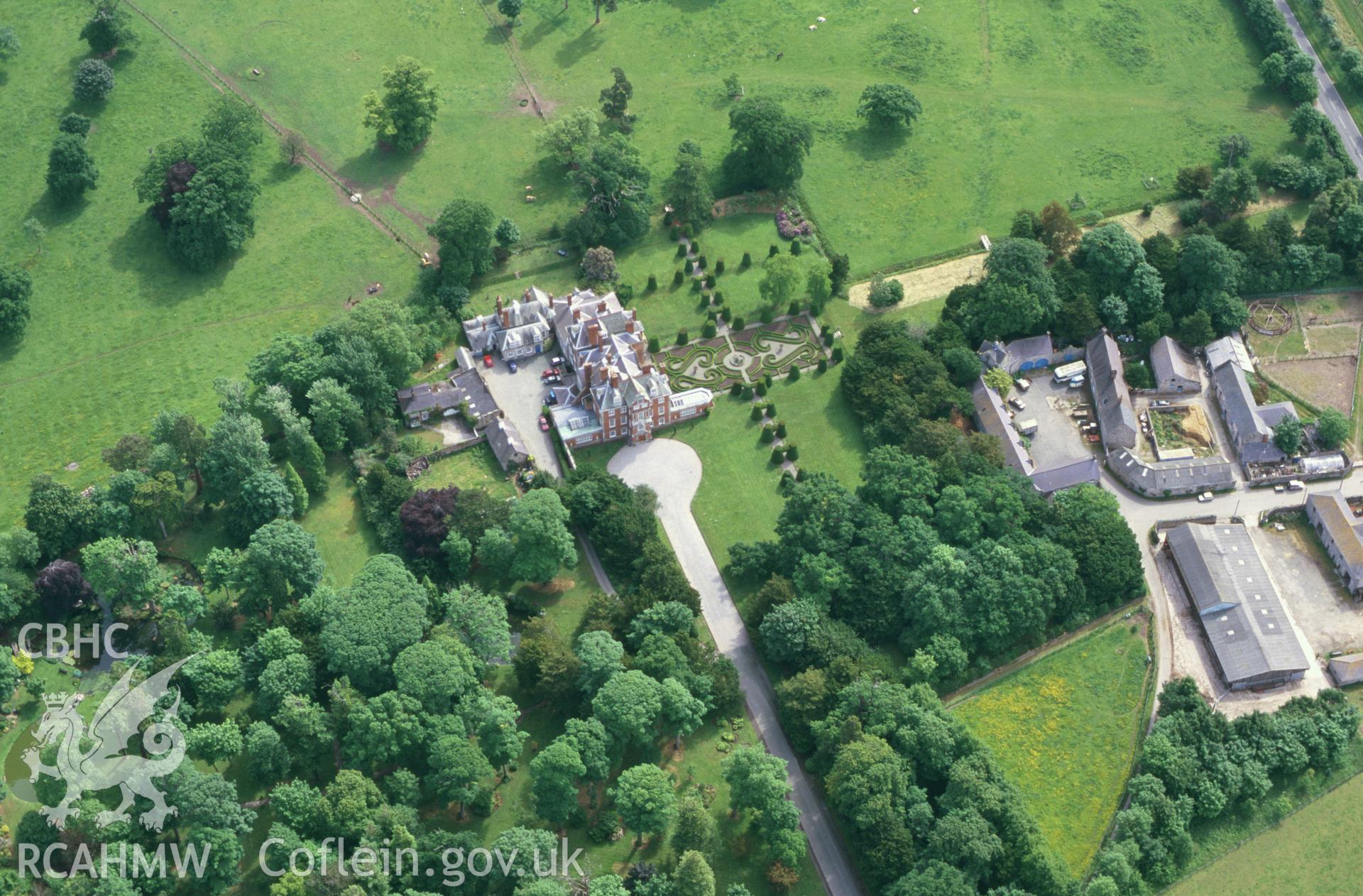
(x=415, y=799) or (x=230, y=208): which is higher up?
(x=230, y=208)

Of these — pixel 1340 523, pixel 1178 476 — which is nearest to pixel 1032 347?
pixel 1178 476

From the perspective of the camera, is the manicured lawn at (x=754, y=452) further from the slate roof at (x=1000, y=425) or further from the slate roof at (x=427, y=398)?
the slate roof at (x=427, y=398)

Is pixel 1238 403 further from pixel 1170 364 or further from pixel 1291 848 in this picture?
pixel 1291 848

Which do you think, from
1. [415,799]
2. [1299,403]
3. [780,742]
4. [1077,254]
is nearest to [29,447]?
[415,799]

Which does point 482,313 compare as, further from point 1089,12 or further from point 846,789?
point 1089,12

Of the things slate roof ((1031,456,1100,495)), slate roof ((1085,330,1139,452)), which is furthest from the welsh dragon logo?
slate roof ((1085,330,1139,452))

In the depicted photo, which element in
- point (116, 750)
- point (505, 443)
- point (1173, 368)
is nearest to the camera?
point (116, 750)

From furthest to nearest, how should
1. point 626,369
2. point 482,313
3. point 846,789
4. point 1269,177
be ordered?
point 1269,177 → point 482,313 → point 626,369 → point 846,789
